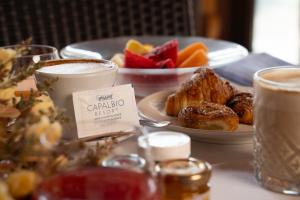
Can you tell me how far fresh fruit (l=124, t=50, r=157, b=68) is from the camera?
1.47m

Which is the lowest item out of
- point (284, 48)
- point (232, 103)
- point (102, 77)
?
point (284, 48)

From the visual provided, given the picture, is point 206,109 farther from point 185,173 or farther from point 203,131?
point 185,173

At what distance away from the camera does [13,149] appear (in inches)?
28.1

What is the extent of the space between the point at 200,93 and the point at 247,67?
0.45 metres

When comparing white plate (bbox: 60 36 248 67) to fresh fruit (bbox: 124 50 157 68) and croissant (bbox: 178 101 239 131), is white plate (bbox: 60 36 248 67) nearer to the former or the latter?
fresh fruit (bbox: 124 50 157 68)

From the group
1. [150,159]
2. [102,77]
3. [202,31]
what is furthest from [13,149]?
[202,31]

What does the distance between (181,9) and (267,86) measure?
142 cm

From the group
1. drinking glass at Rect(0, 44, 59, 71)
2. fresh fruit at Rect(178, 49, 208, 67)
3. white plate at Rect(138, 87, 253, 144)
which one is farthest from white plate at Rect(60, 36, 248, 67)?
white plate at Rect(138, 87, 253, 144)

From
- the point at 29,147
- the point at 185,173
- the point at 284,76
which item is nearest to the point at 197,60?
the point at 284,76

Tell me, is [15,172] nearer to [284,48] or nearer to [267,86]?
[267,86]

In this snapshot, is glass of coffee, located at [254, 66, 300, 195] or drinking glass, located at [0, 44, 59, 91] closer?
glass of coffee, located at [254, 66, 300, 195]

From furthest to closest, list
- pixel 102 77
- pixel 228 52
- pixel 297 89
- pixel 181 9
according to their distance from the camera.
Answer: pixel 181 9, pixel 228 52, pixel 102 77, pixel 297 89

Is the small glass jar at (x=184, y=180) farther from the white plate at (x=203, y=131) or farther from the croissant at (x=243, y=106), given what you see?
the croissant at (x=243, y=106)

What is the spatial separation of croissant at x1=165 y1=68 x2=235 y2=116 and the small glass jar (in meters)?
0.44
